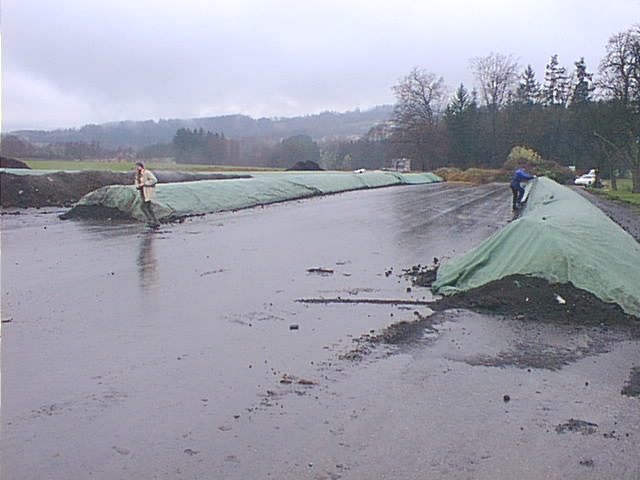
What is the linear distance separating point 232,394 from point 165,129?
102968 millimetres

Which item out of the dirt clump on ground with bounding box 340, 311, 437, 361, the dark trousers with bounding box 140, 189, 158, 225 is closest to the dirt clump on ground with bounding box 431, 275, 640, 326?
the dirt clump on ground with bounding box 340, 311, 437, 361

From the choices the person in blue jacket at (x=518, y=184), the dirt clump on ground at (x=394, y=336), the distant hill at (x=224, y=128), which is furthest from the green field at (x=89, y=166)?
the dirt clump on ground at (x=394, y=336)

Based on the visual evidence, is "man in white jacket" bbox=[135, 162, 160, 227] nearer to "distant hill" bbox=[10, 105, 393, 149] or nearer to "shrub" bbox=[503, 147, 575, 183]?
"distant hill" bbox=[10, 105, 393, 149]

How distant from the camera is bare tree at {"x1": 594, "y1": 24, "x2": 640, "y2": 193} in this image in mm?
44719

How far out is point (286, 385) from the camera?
5773 millimetres

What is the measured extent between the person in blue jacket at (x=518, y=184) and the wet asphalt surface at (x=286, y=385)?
47.2 ft

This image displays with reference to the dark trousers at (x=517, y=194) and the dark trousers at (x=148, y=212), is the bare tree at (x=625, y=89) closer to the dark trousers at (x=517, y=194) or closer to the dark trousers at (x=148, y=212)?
the dark trousers at (x=517, y=194)

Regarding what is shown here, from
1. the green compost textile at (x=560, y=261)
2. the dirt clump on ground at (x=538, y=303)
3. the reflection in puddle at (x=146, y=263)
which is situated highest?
the green compost textile at (x=560, y=261)

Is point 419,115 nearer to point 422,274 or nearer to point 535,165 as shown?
point 535,165

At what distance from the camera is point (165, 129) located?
104312 millimetres

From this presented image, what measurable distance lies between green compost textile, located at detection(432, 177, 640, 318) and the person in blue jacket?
13.9m

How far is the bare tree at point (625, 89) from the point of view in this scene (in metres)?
44.7

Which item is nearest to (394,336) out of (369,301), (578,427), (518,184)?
(369,301)

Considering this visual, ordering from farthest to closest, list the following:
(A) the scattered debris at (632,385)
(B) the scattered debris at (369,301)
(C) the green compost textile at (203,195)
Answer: (C) the green compost textile at (203,195), (B) the scattered debris at (369,301), (A) the scattered debris at (632,385)
